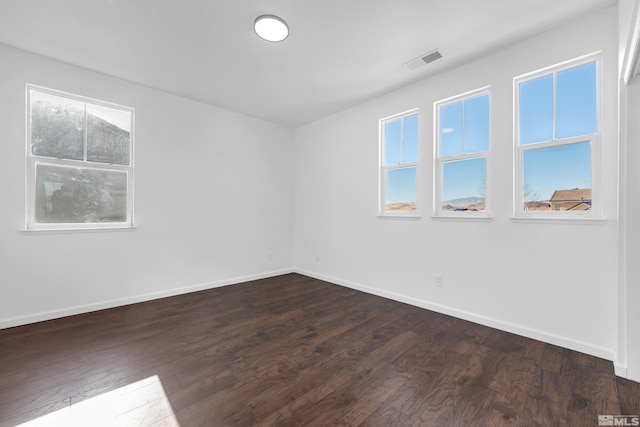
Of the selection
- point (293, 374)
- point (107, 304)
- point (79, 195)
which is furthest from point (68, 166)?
point (293, 374)

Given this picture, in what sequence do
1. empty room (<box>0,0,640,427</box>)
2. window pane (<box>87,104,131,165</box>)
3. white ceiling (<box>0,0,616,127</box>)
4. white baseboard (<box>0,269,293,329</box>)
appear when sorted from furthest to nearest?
window pane (<box>87,104,131,165</box>) → white baseboard (<box>0,269,293,329</box>) → white ceiling (<box>0,0,616,127</box>) → empty room (<box>0,0,640,427</box>)

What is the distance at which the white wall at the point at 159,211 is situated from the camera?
8.93 feet

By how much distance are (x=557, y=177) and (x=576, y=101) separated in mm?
683

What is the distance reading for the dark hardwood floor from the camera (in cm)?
154

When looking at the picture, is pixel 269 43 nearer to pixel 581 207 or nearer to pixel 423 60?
pixel 423 60

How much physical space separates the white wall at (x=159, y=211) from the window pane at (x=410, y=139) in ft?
7.86

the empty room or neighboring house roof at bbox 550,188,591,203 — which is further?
neighboring house roof at bbox 550,188,591,203

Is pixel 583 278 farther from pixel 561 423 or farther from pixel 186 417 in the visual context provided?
pixel 186 417

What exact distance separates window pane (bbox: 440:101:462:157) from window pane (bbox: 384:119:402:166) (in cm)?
62

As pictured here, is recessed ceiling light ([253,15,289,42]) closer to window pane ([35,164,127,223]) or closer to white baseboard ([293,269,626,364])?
window pane ([35,164,127,223])

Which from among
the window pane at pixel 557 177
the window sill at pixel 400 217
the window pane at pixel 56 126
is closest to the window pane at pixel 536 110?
the window pane at pixel 557 177

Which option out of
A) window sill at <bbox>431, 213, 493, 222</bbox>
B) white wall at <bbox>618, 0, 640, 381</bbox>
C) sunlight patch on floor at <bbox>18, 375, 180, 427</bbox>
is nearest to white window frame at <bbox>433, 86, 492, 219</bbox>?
window sill at <bbox>431, 213, 493, 222</bbox>
